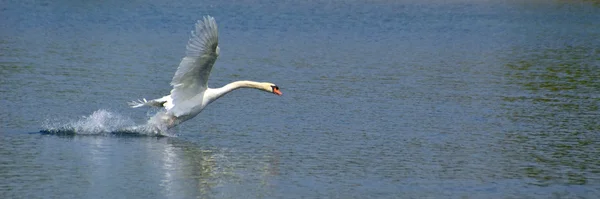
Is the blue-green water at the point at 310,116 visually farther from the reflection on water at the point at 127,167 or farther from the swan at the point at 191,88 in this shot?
the swan at the point at 191,88

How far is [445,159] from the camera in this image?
1507 cm

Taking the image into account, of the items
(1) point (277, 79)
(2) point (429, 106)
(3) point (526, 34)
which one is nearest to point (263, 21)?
(3) point (526, 34)

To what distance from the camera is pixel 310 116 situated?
742 inches

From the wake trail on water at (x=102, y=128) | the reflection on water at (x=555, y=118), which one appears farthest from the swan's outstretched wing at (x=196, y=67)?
the reflection on water at (x=555, y=118)

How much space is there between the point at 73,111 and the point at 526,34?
88.0 feet

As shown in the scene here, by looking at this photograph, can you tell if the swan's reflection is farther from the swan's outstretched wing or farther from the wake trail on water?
the swan's outstretched wing

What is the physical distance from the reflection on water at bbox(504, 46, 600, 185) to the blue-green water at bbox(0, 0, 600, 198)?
0.15 feet

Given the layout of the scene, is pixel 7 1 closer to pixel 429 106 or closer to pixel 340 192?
pixel 429 106

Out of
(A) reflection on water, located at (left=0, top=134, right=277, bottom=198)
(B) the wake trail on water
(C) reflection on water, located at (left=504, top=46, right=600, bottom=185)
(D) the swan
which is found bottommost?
(C) reflection on water, located at (left=504, top=46, right=600, bottom=185)

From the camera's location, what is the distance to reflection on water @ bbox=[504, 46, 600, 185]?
1473 centimetres

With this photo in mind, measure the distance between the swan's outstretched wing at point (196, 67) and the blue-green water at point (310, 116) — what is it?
575 millimetres

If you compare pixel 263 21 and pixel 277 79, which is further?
pixel 263 21

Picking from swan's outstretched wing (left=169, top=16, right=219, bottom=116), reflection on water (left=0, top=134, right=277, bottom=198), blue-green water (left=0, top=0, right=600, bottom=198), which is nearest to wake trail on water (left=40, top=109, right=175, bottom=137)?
blue-green water (left=0, top=0, right=600, bottom=198)

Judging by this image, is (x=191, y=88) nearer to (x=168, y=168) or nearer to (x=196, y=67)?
(x=196, y=67)
